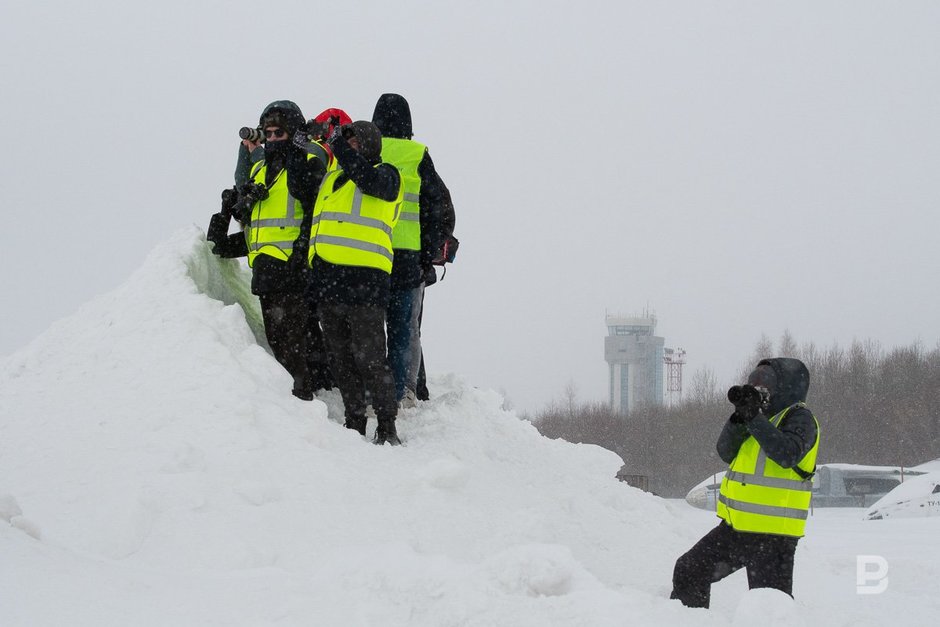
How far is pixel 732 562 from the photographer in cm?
402

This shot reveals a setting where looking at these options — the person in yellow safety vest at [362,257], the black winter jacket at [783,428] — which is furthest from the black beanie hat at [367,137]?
the black winter jacket at [783,428]

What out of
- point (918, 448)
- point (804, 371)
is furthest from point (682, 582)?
point (918, 448)

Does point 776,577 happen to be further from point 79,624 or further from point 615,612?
point 79,624

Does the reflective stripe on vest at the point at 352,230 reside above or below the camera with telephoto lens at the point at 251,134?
below

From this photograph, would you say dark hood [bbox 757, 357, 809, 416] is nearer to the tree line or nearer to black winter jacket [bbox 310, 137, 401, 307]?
black winter jacket [bbox 310, 137, 401, 307]

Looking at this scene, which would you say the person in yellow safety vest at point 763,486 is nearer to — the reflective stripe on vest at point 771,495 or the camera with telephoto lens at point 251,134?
the reflective stripe on vest at point 771,495

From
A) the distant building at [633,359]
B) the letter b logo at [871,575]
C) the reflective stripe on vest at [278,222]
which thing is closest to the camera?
the reflective stripe on vest at [278,222]

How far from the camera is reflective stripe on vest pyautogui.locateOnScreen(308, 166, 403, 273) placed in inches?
208

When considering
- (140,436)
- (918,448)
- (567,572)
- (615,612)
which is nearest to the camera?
(615,612)

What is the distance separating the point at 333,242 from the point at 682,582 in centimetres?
270

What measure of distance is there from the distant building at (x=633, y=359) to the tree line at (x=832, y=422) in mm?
19753

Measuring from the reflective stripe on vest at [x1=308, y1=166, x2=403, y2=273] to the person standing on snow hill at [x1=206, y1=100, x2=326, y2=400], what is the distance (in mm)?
406

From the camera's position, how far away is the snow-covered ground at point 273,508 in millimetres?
3246

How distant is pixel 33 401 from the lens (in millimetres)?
5582
